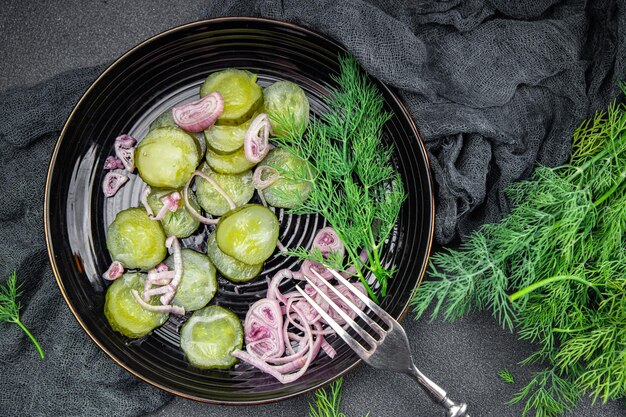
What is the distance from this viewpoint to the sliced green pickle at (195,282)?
5.49ft

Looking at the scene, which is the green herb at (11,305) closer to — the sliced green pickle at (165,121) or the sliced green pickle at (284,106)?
the sliced green pickle at (165,121)

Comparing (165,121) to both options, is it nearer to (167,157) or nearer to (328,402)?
(167,157)

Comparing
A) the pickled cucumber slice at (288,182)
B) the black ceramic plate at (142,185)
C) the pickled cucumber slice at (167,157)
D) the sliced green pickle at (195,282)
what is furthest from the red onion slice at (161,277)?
the pickled cucumber slice at (288,182)

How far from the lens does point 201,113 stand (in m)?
1.60

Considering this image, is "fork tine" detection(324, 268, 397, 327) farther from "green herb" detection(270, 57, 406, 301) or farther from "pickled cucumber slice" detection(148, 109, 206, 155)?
"pickled cucumber slice" detection(148, 109, 206, 155)

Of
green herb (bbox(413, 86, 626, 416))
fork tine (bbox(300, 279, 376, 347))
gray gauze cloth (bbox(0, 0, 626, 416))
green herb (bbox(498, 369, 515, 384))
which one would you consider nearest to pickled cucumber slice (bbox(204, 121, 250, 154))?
gray gauze cloth (bbox(0, 0, 626, 416))

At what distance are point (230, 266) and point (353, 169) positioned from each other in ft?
1.51

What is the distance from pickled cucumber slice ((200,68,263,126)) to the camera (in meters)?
1.60

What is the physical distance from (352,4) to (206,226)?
796 millimetres

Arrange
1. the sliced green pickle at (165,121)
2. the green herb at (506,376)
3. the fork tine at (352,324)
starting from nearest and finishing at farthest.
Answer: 1. the fork tine at (352,324)
2. the sliced green pickle at (165,121)
3. the green herb at (506,376)

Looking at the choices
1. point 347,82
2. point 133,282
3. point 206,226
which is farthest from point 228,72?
point 133,282

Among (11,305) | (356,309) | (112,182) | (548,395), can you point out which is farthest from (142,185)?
(548,395)

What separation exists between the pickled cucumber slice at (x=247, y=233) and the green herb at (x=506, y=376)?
0.85m

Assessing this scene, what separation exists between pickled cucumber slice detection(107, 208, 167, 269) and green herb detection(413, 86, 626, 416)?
0.78 metres
